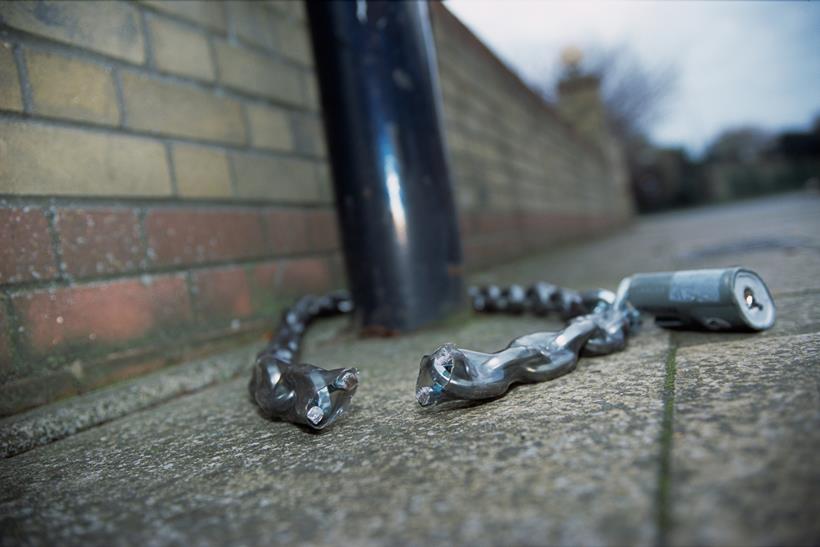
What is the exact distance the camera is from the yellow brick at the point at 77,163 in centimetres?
114

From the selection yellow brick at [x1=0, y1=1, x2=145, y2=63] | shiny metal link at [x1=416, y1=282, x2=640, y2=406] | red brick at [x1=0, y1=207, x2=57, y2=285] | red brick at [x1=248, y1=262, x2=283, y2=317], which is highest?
yellow brick at [x1=0, y1=1, x2=145, y2=63]

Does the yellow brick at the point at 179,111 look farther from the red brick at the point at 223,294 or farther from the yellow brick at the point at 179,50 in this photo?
the red brick at the point at 223,294

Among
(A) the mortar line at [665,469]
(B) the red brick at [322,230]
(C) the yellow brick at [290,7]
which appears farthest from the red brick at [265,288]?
(A) the mortar line at [665,469]

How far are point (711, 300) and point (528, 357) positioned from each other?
1.36 ft

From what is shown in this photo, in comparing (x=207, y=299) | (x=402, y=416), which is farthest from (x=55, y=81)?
(x=402, y=416)

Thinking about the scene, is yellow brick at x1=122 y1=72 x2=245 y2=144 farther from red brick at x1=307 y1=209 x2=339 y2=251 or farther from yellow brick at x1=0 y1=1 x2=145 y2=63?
red brick at x1=307 y1=209 x2=339 y2=251

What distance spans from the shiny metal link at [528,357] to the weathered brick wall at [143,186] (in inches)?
34.7

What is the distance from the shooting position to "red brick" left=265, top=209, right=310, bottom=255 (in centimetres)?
182

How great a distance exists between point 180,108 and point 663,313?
1.41 m

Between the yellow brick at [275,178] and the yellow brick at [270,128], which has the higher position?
the yellow brick at [270,128]

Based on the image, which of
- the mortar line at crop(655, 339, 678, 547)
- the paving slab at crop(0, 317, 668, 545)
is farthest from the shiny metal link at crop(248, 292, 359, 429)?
the mortar line at crop(655, 339, 678, 547)

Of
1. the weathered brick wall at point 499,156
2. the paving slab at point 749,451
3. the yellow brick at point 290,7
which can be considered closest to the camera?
the paving slab at point 749,451

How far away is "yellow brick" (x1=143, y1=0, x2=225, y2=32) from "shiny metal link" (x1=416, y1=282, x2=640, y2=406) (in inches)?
53.2

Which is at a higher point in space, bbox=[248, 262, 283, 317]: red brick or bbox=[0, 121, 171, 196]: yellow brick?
bbox=[0, 121, 171, 196]: yellow brick
